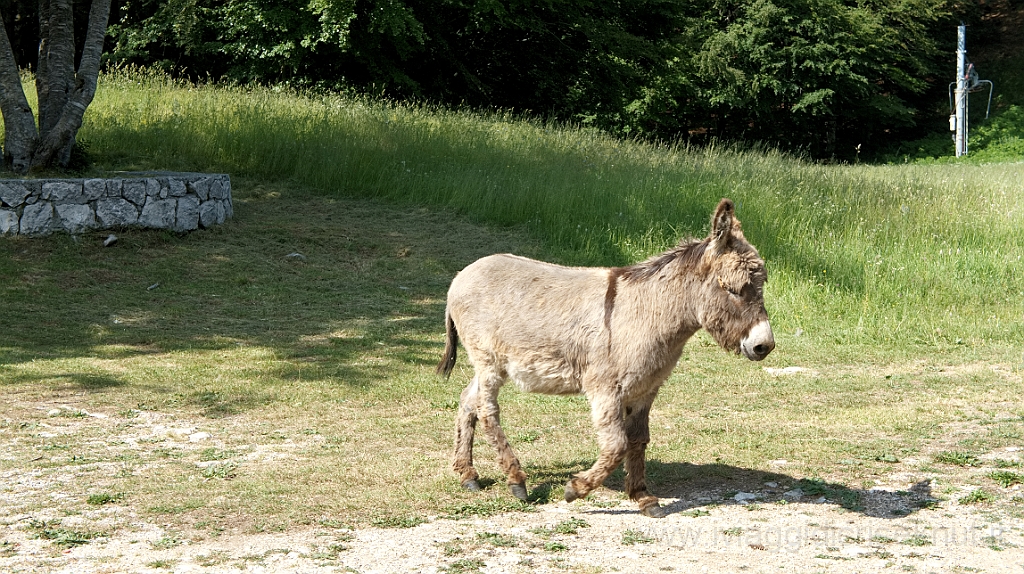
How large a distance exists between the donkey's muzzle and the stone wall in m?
11.3

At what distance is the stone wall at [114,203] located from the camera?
13117 mm

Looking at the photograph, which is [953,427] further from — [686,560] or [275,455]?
[275,455]

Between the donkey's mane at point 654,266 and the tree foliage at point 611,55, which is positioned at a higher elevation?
the tree foliage at point 611,55

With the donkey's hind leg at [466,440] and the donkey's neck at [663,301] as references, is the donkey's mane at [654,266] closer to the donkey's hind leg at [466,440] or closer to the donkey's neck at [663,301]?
the donkey's neck at [663,301]

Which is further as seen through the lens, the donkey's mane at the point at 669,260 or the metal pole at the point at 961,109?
the metal pole at the point at 961,109

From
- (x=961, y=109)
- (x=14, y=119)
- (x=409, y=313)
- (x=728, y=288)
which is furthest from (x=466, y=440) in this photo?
(x=961, y=109)

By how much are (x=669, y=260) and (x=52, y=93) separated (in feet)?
41.6

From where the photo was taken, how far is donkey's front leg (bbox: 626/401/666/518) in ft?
17.8

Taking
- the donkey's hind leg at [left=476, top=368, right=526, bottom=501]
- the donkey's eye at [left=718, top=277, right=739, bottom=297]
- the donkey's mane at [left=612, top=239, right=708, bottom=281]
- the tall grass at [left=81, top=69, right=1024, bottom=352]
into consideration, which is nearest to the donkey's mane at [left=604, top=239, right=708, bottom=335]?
the donkey's mane at [left=612, top=239, right=708, bottom=281]

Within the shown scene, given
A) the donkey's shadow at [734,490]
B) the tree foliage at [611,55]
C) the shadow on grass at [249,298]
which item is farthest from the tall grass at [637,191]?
the donkey's shadow at [734,490]

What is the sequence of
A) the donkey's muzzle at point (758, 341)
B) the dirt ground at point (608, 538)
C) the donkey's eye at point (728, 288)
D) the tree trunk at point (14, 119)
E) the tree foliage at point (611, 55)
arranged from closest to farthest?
1. the dirt ground at point (608, 538)
2. the donkey's muzzle at point (758, 341)
3. the donkey's eye at point (728, 288)
4. the tree trunk at point (14, 119)
5. the tree foliage at point (611, 55)

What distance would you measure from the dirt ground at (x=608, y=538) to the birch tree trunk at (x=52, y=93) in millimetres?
9933

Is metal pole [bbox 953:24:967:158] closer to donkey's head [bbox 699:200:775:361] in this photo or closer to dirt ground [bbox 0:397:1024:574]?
dirt ground [bbox 0:397:1024:574]

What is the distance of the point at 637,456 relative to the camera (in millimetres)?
5453
